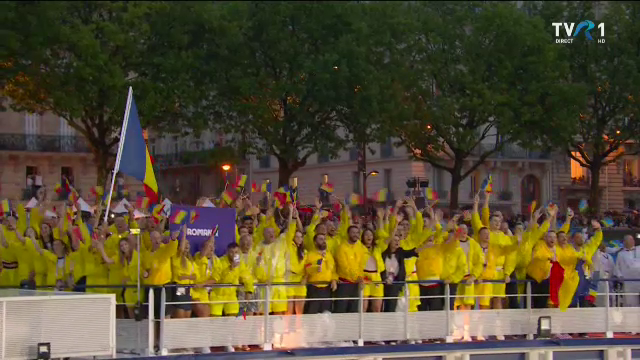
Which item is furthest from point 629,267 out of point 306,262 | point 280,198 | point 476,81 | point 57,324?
point 476,81

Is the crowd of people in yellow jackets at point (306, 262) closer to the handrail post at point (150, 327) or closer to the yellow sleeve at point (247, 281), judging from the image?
the yellow sleeve at point (247, 281)

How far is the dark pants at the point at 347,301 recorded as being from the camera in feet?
60.4

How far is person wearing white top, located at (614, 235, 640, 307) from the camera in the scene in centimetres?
2109

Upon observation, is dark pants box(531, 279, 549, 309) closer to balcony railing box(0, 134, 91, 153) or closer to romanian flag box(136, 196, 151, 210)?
romanian flag box(136, 196, 151, 210)

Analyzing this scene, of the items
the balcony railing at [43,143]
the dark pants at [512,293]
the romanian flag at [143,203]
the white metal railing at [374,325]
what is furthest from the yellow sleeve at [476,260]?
the balcony railing at [43,143]

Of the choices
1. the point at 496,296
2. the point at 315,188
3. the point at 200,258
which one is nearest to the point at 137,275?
the point at 200,258

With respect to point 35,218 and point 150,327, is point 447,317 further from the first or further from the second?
point 35,218

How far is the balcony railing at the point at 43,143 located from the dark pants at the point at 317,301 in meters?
45.4

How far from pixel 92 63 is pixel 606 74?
915 inches

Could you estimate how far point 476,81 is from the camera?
51.9 metres

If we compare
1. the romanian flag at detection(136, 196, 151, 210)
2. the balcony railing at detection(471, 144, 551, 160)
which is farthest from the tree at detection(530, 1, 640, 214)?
the romanian flag at detection(136, 196, 151, 210)

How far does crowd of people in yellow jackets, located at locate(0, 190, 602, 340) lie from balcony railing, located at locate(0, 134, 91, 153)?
42.3 meters

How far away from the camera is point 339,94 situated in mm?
46562

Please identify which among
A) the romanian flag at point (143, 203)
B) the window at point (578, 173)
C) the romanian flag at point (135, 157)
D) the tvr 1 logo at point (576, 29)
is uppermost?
the tvr 1 logo at point (576, 29)
